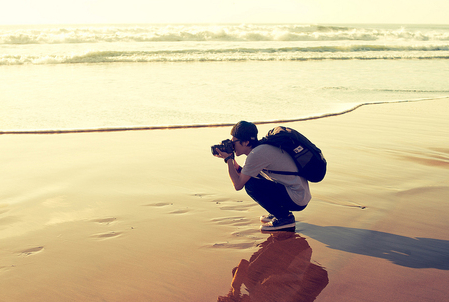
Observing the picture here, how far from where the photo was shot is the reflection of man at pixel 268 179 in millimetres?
2953

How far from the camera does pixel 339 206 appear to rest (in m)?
3.69

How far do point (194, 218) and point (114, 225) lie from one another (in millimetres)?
669

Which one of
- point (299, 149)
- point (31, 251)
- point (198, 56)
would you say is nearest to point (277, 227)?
point (299, 149)

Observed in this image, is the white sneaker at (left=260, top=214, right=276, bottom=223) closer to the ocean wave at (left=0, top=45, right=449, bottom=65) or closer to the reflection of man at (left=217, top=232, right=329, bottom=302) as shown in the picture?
the reflection of man at (left=217, top=232, right=329, bottom=302)

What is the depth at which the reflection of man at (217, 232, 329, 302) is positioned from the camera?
2.39 m

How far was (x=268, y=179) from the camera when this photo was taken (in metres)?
3.17

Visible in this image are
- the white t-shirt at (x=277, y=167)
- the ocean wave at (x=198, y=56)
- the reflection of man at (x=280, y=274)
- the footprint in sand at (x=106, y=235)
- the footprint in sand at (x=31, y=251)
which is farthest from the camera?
the ocean wave at (x=198, y=56)

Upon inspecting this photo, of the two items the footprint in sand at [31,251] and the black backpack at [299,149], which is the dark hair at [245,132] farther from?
the footprint in sand at [31,251]

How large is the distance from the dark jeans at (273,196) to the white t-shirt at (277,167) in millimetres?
42

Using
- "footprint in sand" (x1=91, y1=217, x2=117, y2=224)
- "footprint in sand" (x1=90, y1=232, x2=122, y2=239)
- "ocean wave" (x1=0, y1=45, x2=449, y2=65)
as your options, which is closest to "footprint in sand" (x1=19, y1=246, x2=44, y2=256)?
"footprint in sand" (x1=90, y1=232, x2=122, y2=239)

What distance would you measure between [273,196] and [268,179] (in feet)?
Result: 0.46

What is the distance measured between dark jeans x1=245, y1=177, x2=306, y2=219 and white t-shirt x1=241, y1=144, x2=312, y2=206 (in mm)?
42

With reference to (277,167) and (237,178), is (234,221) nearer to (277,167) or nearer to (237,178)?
(237,178)

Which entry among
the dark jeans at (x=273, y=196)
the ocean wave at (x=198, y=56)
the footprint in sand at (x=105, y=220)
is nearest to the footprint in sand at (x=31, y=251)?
the footprint in sand at (x=105, y=220)
